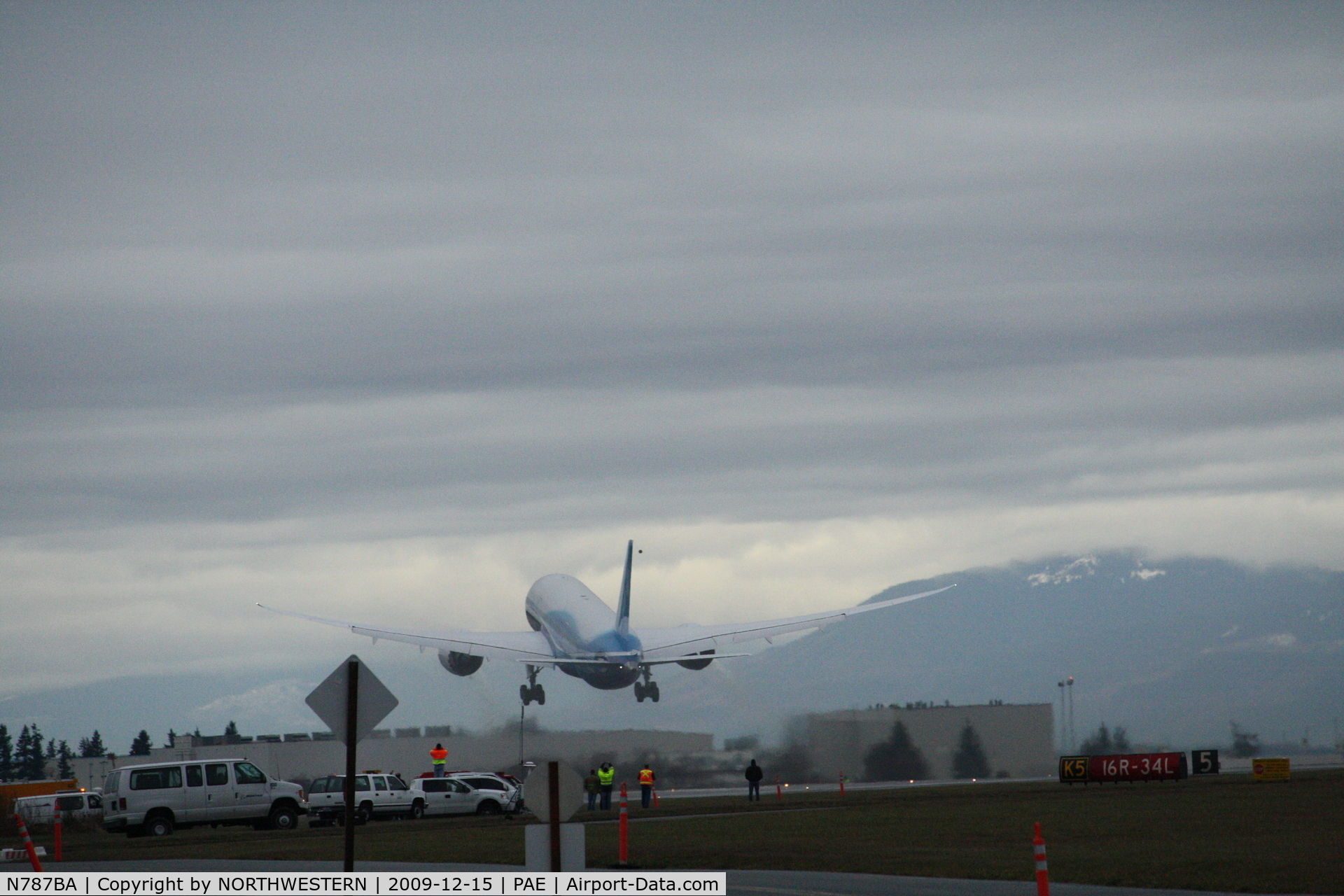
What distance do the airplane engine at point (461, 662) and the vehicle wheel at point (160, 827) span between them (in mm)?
47048

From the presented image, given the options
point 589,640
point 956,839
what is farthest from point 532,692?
point 956,839

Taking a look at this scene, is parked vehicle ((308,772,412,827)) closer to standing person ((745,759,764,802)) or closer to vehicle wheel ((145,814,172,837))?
vehicle wheel ((145,814,172,837))

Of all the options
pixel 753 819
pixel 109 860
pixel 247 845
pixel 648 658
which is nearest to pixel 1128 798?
pixel 753 819

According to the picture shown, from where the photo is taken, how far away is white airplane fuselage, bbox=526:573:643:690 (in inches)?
3696

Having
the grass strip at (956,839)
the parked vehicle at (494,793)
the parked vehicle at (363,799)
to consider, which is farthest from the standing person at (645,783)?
the parked vehicle at (363,799)

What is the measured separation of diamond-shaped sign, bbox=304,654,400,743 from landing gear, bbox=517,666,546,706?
69.8m

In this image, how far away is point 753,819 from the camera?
5072 centimetres

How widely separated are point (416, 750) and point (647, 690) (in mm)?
12915

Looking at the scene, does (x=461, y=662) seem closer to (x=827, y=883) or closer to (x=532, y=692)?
(x=532, y=692)

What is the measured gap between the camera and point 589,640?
9456 cm

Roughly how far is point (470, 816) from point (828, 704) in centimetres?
3597

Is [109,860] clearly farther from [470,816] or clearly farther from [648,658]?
[648,658]

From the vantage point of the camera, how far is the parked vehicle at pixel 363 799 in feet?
192

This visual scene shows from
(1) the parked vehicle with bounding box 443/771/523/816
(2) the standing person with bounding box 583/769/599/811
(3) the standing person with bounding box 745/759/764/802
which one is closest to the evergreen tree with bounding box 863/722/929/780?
(3) the standing person with bounding box 745/759/764/802
